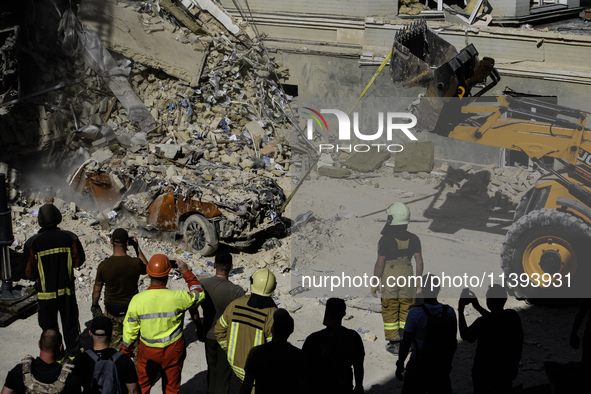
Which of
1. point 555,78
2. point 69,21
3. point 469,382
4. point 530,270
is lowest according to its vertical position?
point 469,382

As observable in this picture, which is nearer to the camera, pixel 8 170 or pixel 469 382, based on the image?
pixel 469 382

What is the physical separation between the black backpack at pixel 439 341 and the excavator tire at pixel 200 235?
4.67 metres

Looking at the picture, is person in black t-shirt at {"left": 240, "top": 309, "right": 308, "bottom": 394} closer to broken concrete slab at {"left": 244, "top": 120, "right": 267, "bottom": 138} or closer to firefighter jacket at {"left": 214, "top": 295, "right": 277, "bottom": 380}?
firefighter jacket at {"left": 214, "top": 295, "right": 277, "bottom": 380}

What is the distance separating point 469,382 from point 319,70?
463 inches

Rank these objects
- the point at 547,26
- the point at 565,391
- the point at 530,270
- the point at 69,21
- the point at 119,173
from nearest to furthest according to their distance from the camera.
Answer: the point at 565,391 → the point at 530,270 → the point at 119,173 → the point at 69,21 → the point at 547,26

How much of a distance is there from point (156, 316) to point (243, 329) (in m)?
0.75

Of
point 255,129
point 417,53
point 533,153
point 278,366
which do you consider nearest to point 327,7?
point 255,129

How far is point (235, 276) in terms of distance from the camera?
9266mm

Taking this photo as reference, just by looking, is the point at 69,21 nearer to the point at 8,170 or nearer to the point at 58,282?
the point at 8,170

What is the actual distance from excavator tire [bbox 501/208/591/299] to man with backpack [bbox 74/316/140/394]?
18.4 feet

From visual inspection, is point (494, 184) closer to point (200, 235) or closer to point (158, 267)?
point (200, 235)

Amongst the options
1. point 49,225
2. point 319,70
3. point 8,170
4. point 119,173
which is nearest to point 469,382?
point 49,225

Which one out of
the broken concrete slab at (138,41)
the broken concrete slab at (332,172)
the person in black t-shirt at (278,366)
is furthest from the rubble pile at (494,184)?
the person in black t-shirt at (278,366)

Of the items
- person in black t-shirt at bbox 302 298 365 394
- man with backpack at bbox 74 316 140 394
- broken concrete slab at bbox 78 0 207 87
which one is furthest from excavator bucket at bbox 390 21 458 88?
man with backpack at bbox 74 316 140 394
